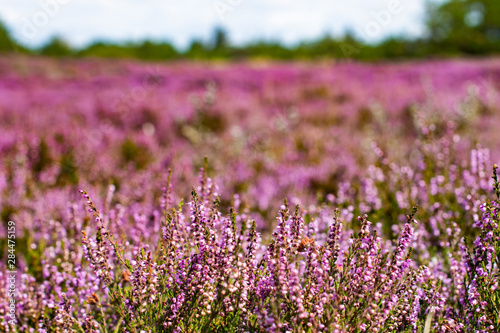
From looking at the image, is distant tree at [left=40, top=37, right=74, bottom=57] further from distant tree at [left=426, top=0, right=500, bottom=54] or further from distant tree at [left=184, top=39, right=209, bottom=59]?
distant tree at [left=426, top=0, right=500, bottom=54]

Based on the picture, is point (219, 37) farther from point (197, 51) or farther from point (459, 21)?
point (459, 21)

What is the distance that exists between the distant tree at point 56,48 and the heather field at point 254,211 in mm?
48514

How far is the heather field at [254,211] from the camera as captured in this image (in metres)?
1.47

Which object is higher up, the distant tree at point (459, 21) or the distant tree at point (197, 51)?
the distant tree at point (459, 21)

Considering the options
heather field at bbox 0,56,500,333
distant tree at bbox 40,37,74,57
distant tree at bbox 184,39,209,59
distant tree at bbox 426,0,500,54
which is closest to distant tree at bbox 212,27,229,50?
distant tree at bbox 184,39,209,59

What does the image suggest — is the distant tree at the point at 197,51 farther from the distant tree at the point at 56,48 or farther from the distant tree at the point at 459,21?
the distant tree at the point at 459,21

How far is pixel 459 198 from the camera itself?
2.71 metres

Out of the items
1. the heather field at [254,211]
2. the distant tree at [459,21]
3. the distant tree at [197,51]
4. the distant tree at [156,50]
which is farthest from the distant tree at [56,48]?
the heather field at [254,211]

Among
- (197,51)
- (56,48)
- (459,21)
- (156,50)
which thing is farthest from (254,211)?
(56,48)

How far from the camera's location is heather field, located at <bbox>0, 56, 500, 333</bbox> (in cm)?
147

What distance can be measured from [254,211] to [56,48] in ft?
196

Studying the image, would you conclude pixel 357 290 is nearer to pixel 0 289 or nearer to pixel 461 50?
pixel 0 289

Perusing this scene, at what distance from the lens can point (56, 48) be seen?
183 feet

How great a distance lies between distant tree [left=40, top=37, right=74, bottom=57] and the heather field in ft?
159
